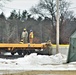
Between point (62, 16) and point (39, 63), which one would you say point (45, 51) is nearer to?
point (39, 63)

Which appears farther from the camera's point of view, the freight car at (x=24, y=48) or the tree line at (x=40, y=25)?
the tree line at (x=40, y=25)

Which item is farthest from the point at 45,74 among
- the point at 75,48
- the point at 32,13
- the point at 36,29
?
the point at 32,13

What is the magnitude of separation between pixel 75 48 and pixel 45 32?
26852mm

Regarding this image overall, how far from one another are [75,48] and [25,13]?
182 feet

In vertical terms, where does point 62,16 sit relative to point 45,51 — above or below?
above

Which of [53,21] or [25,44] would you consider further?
[53,21]

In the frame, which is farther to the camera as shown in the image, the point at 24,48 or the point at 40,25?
the point at 40,25

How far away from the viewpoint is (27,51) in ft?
101

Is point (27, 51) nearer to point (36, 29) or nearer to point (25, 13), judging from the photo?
point (36, 29)

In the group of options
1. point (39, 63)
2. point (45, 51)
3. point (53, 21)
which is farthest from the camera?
point (53, 21)

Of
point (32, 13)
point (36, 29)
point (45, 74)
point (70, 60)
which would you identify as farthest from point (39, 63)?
point (32, 13)

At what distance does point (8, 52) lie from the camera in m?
31.4

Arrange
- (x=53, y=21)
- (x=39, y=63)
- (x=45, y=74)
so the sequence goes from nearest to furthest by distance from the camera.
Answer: (x=45, y=74)
(x=39, y=63)
(x=53, y=21)

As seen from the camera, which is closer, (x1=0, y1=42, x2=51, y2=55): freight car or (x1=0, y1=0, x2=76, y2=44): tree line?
(x1=0, y1=42, x2=51, y2=55): freight car
